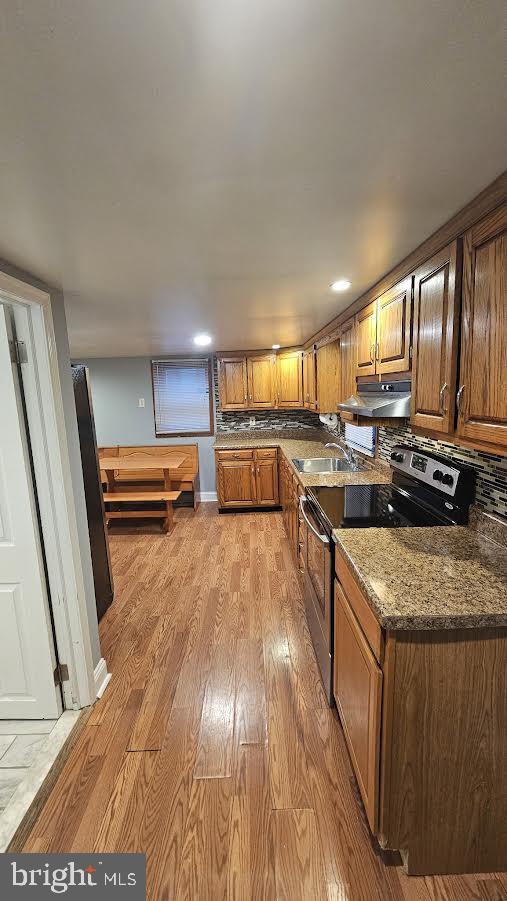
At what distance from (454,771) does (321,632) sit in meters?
0.86

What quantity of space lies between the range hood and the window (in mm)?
3258

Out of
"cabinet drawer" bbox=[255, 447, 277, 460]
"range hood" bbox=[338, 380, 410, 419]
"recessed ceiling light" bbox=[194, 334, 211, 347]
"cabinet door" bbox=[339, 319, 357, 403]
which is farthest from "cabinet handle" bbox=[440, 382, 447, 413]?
"cabinet drawer" bbox=[255, 447, 277, 460]

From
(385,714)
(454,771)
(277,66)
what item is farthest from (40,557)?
(277,66)

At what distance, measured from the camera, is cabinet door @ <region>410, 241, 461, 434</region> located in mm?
1275

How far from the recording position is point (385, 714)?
1.07 meters

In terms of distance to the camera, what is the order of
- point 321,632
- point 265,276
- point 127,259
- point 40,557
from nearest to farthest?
point 127,259 → point 40,557 → point 265,276 → point 321,632

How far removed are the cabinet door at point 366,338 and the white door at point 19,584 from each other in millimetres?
1768

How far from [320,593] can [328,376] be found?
198 cm

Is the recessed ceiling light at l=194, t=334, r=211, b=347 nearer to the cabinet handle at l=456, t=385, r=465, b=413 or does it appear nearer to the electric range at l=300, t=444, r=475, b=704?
the electric range at l=300, t=444, r=475, b=704

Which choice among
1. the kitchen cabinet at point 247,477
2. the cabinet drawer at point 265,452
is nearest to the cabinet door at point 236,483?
the kitchen cabinet at point 247,477

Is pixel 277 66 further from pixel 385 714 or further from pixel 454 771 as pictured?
pixel 454 771

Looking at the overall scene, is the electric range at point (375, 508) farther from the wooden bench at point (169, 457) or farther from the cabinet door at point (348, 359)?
the wooden bench at point (169, 457)

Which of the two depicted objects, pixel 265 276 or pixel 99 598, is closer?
pixel 265 276

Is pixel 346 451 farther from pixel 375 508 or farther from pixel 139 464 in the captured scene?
pixel 139 464
